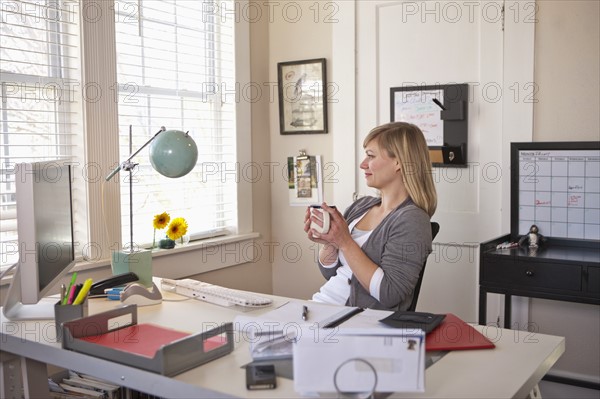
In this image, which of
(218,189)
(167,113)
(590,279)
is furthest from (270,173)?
(590,279)

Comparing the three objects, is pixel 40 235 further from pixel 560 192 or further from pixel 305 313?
pixel 560 192

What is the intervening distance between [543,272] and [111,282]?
1744 mm

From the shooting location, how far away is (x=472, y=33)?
3369 millimetres

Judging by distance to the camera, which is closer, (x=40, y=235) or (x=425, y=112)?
(x=40, y=235)

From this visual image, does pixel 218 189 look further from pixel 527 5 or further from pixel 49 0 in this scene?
pixel 527 5

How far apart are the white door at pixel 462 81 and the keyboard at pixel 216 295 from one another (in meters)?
1.56

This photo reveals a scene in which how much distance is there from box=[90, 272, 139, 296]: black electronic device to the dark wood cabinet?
150 cm

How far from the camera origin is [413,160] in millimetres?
2443

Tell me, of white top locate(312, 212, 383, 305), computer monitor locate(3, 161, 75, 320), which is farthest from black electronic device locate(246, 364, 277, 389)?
white top locate(312, 212, 383, 305)

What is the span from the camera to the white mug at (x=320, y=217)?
2295mm

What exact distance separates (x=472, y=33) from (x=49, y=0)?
2.02 m

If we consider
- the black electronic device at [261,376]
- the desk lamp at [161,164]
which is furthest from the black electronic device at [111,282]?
the black electronic device at [261,376]

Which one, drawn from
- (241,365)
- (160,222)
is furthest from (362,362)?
(160,222)

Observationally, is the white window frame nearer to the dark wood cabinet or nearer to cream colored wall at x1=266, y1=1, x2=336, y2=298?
cream colored wall at x1=266, y1=1, x2=336, y2=298
